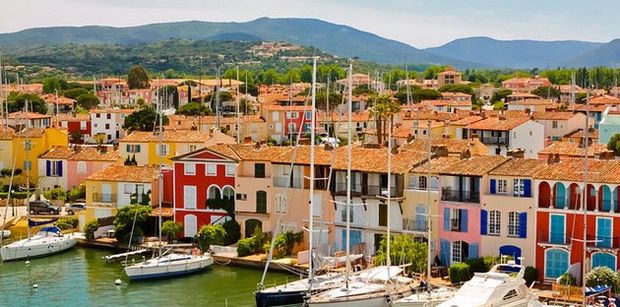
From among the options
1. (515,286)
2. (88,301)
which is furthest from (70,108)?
(515,286)

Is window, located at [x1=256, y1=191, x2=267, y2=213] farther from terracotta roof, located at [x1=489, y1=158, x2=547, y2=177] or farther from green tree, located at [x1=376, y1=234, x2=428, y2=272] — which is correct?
terracotta roof, located at [x1=489, y1=158, x2=547, y2=177]

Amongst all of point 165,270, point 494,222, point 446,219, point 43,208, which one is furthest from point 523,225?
point 43,208

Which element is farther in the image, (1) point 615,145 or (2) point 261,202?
(1) point 615,145

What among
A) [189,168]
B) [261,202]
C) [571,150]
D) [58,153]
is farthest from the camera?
[58,153]

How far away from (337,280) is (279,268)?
7111 millimetres

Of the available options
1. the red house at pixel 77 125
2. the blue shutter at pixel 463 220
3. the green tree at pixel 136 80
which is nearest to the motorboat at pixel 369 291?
the blue shutter at pixel 463 220

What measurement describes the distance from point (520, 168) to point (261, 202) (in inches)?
550

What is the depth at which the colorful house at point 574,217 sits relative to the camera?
4109 cm

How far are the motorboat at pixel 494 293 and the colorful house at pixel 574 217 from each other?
547 cm

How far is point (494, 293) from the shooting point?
114ft

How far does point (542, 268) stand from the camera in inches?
1678

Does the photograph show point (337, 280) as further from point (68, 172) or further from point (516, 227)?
point (68, 172)

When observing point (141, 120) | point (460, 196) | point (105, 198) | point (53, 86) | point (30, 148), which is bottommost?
point (105, 198)

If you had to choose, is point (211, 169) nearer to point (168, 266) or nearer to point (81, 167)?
point (168, 266)
